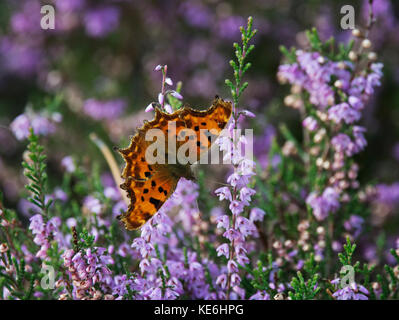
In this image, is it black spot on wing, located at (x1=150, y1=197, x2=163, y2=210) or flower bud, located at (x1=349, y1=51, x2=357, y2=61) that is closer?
black spot on wing, located at (x1=150, y1=197, x2=163, y2=210)

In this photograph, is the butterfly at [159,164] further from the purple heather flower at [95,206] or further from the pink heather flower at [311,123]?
the pink heather flower at [311,123]

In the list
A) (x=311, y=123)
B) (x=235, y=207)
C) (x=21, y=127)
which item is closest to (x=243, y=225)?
(x=235, y=207)

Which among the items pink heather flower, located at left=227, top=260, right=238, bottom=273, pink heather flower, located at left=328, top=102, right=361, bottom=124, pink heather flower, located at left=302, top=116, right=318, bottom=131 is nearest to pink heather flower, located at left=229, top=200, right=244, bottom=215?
pink heather flower, located at left=227, top=260, right=238, bottom=273

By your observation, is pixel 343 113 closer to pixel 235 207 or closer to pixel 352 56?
pixel 352 56

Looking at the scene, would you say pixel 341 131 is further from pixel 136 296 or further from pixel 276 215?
pixel 136 296

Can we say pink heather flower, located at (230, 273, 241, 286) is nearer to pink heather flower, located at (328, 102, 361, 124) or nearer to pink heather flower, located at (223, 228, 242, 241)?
pink heather flower, located at (223, 228, 242, 241)
